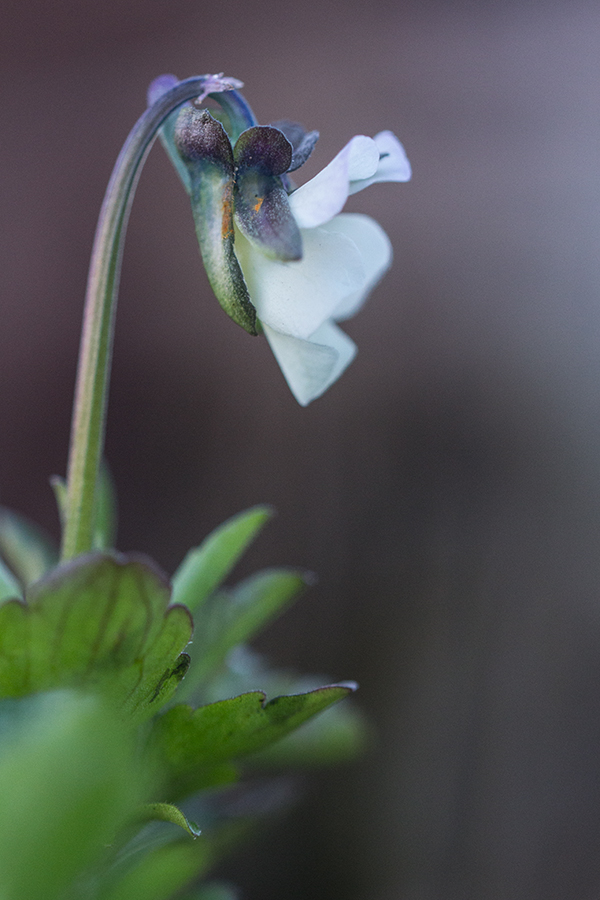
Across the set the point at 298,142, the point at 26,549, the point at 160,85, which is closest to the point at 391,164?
the point at 298,142

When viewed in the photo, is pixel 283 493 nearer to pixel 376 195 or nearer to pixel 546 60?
pixel 376 195

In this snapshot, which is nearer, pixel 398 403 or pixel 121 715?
pixel 121 715

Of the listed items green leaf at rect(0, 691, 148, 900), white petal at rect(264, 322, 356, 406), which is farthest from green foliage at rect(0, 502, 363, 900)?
white petal at rect(264, 322, 356, 406)

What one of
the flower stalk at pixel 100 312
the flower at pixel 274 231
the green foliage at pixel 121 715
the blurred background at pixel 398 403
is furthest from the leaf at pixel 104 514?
the blurred background at pixel 398 403

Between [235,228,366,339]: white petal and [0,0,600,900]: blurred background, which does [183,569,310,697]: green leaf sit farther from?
[0,0,600,900]: blurred background

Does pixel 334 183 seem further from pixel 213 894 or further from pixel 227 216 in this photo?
pixel 213 894

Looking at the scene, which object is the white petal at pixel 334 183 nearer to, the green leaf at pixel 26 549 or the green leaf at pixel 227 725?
the green leaf at pixel 227 725
